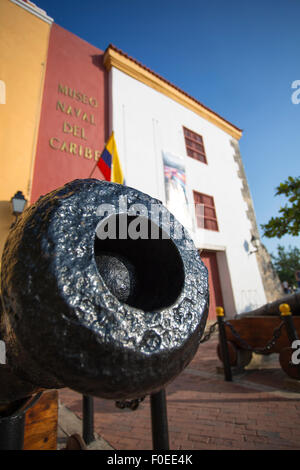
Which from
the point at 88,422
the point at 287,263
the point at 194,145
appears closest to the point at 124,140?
the point at 194,145

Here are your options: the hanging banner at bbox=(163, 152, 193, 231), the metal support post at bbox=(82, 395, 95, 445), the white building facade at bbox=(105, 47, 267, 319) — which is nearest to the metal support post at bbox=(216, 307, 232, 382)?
the metal support post at bbox=(82, 395, 95, 445)

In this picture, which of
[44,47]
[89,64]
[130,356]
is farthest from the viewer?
[89,64]

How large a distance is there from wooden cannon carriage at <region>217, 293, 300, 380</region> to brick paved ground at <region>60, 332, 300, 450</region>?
0.35 metres

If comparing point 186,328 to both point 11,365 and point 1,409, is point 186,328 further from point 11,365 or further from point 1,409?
point 1,409

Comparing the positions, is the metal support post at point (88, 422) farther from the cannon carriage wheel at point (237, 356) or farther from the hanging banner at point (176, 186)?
the hanging banner at point (176, 186)

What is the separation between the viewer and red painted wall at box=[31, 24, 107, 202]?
24.0 feet

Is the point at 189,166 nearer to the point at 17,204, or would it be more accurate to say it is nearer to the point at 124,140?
the point at 124,140

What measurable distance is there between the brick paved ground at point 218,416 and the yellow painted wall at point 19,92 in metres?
4.85

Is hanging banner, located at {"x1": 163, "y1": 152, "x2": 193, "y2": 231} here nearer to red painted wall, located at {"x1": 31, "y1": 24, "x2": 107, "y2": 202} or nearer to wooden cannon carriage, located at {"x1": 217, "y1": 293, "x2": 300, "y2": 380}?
red painted wall, located at {"x1": 31, "y1": 24, "x2": 107, "y2": 202}

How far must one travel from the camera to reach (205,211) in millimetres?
11312

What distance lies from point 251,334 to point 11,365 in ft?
16.1

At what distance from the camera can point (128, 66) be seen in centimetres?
1048

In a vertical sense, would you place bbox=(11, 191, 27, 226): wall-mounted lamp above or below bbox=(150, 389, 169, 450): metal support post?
above

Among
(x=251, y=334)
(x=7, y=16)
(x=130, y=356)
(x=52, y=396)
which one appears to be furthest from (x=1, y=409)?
(x=7, y=16)
